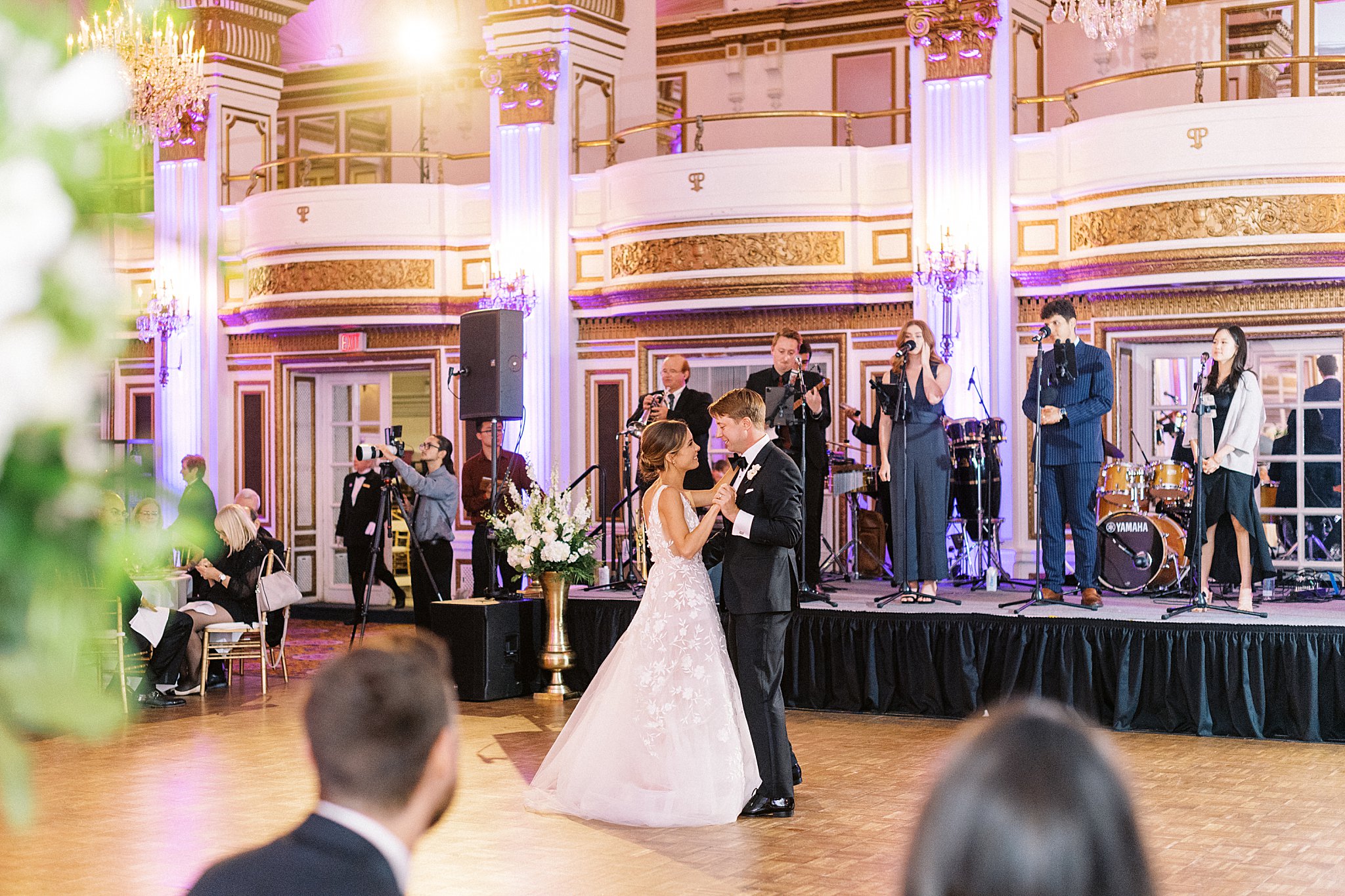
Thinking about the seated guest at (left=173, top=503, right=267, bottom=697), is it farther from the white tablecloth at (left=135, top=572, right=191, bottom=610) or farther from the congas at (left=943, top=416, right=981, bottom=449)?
the congas at (left=943, top=416, right=981, bottom=449)

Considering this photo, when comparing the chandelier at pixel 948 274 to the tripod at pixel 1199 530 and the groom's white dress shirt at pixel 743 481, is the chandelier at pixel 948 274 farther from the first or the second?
the groom's white dress shirt at pixel 743 481

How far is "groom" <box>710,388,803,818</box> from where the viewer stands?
18.2ft

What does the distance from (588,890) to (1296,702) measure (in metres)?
4.12

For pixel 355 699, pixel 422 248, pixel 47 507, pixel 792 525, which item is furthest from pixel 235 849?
pixel 422 248

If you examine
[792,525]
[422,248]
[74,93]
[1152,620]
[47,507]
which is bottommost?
[1152,620]

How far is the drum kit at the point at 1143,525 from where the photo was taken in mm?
8633

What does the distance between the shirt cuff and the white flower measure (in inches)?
183

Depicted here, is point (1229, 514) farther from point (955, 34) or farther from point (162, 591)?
point (162, 591)

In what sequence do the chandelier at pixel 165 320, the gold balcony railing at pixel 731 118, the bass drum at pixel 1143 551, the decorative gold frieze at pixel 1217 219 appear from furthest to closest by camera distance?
1. the chandelier at pixel 165 320
2. the gold balcony railing at pixel 731 118
3. the decorative gold frieze at pixel 1217 219
4. the bass drum at pixel 1143 551

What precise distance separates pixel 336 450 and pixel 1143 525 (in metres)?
8.38

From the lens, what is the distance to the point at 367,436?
46.7 ft

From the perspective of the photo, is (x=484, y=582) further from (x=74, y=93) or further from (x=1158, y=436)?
(x=74, y=93)

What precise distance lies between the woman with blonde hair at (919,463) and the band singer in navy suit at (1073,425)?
53cm

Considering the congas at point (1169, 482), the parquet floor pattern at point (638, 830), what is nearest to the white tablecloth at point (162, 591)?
the parquet floor pattern at point (638, 830)
